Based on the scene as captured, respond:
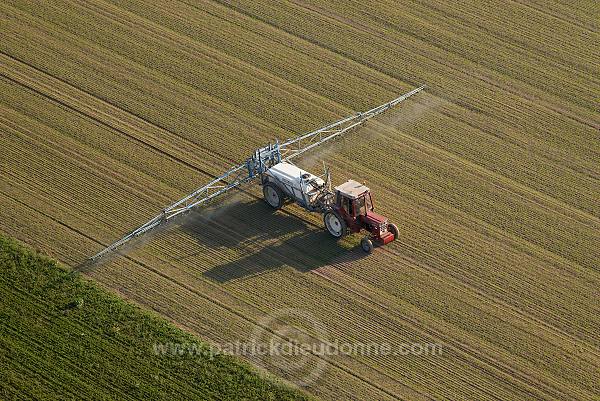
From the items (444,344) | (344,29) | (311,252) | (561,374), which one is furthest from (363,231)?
(344,29)

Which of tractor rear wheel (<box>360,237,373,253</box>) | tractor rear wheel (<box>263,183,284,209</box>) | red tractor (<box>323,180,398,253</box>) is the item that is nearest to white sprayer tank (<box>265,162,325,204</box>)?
tractor rear wheel (<box>263,183,284,209</box>)

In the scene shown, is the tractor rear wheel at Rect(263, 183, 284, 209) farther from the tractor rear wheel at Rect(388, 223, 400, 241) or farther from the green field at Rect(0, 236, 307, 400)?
the green field at Rect(0, 236, 307, 400)

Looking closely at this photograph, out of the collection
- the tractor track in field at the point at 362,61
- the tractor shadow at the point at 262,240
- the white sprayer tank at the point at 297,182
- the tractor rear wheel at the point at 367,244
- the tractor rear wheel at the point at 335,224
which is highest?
the tractor track in field at the point at 362,61

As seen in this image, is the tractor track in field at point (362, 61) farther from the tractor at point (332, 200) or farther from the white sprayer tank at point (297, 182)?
the white sprayer tank at point (297, 182)

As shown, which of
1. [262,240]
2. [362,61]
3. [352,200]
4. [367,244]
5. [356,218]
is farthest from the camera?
[362,61]

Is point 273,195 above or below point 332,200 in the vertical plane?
below

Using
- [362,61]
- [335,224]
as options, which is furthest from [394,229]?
[362,61]

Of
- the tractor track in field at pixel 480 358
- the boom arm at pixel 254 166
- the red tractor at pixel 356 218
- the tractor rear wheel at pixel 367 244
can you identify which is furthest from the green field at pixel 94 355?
the red tractor at pixel 356 218

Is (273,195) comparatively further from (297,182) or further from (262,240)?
(262,240)
